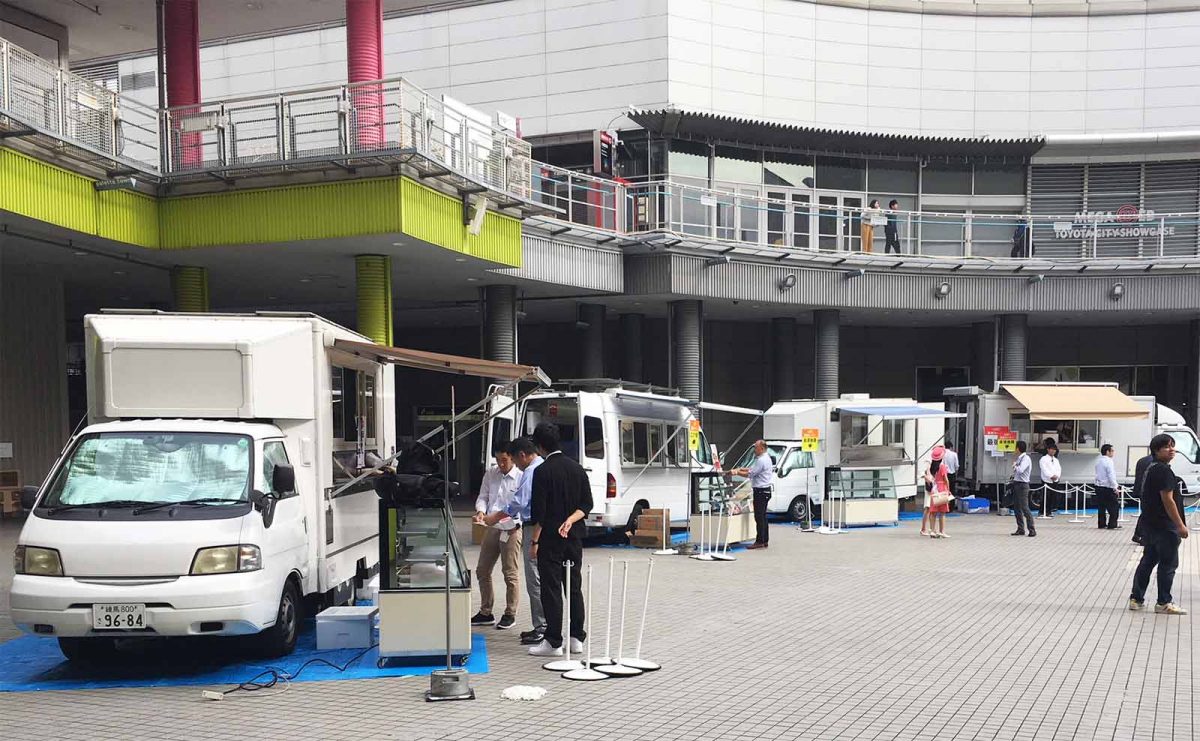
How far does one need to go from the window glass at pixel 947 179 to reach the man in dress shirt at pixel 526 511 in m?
24.8

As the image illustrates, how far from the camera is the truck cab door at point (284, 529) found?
8.21 m

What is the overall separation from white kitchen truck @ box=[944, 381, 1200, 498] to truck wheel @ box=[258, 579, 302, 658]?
19062 mm

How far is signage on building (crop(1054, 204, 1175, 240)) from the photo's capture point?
1081 inches

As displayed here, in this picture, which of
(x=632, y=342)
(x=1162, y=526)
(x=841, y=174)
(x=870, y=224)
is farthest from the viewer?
(x=632, y=342)

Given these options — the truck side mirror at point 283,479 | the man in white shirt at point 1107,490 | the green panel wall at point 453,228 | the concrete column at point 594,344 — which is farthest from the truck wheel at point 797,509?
the truck side mirror at point 283,479

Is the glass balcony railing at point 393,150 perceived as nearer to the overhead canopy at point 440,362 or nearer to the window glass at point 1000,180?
the window glass at point 1000,180

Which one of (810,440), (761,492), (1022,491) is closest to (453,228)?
(761,492)

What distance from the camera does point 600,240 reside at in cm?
2292

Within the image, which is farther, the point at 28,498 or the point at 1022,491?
the point at 1022,491

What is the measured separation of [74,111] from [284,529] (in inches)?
376

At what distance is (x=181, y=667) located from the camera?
8336 mm

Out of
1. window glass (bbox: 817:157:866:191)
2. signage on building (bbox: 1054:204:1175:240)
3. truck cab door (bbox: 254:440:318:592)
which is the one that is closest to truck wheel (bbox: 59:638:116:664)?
truck cab door (bbox: 254:440:318:592)

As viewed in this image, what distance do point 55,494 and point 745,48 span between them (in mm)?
24769

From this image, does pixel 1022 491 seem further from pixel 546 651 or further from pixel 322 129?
pixel 322 129
